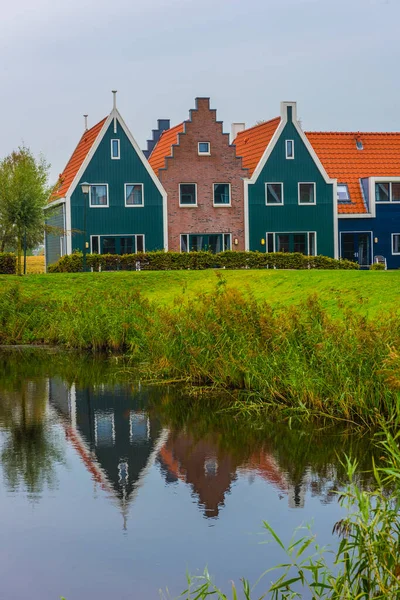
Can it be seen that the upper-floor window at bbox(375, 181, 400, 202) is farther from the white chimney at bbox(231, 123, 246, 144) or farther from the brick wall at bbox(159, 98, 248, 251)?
the white chimney at bbox(231, 123, 246, 144)

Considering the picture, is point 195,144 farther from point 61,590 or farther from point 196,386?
point 61,590

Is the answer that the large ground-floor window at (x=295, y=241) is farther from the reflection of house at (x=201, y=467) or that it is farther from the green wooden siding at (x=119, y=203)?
the reflection of house at (x=201, y=467)

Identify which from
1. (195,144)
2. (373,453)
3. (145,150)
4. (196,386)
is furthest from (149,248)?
(373,453)

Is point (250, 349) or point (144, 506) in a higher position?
point (250, 349)

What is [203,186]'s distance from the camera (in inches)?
1842

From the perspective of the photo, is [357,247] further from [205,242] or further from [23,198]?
[23,198]

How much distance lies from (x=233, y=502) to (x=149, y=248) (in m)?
36.8

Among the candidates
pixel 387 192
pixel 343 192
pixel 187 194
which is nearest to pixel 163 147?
pixel 187 194

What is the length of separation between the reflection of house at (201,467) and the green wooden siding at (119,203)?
33326 mm

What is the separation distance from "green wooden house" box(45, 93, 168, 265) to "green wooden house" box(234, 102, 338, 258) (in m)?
4.71

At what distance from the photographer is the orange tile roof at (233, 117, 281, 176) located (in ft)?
156

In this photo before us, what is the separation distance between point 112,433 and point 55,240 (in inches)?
1419

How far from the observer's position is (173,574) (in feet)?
23.1

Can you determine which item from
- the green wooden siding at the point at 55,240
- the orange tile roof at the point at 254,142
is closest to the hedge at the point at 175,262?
the green wooden siding at the point at 55,240
